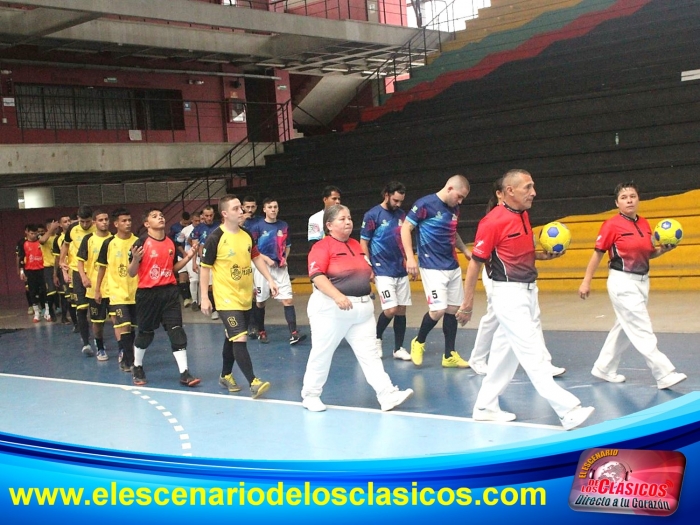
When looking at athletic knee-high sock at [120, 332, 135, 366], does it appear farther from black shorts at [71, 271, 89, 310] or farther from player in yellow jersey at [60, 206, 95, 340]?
black shorts at [71, 271, 89, 310]

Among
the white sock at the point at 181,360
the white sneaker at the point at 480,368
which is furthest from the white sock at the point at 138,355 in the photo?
the white sneaker at the point at 480,368

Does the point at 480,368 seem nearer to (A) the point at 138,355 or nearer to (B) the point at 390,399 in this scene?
(B) the point at 390,399

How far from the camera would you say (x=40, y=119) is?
22.7m

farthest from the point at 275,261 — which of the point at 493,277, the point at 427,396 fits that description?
the point at 493,277

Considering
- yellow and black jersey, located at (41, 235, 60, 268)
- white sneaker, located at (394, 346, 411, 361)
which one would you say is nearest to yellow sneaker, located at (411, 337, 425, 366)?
white sneaker, located at (394, 346, 411, 361)

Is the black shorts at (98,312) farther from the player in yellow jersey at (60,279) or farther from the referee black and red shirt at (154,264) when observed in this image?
the player in yellow jersey at (60,279)

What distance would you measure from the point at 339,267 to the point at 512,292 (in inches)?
66.6

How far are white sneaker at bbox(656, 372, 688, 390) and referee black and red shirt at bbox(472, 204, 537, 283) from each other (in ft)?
5.67

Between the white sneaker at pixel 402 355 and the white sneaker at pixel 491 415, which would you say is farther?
the white sneaker at pixel 402 355

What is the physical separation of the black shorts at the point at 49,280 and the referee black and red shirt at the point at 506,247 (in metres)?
12.7

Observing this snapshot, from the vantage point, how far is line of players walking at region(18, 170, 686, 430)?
6777 mm

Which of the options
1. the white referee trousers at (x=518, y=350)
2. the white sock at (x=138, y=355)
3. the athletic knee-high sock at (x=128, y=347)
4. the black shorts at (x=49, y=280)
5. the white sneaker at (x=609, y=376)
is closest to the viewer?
the white referee trousers at (x=518, y=350)

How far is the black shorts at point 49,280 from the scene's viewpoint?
57.4 feet

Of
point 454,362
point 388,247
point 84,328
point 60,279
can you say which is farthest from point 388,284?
point 60,279
